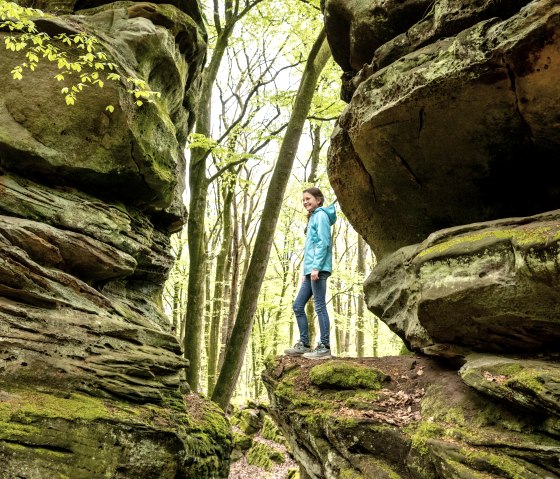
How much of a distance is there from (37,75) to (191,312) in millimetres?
7411

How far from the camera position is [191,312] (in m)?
12.5

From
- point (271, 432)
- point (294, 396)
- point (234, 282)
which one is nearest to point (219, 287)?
point (234, 282)

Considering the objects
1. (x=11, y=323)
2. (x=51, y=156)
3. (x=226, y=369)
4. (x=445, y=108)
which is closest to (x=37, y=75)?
(x=51, y=156)

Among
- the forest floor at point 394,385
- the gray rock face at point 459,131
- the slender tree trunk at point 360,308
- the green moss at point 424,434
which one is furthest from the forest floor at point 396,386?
the slender tree trunk at point 360,308

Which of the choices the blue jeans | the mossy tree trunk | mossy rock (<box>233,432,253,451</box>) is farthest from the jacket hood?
mossy rock (<box>233,432,253,451</box>)

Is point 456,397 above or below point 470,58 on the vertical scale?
below

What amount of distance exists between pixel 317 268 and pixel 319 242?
509mm

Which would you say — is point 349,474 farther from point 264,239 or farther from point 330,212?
point 264,239

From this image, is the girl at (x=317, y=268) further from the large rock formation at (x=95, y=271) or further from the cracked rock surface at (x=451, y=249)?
the large rock formation at (x=95, y=271)

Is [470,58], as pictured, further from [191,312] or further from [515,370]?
[191,312]

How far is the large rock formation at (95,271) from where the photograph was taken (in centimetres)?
528

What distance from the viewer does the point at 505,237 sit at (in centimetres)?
529

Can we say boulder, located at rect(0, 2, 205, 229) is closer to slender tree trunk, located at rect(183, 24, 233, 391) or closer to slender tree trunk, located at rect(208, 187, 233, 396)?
slender tree trunk, located at rect(183, 24, 233, 391)

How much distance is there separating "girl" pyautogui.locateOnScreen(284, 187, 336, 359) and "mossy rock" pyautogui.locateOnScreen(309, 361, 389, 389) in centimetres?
106
